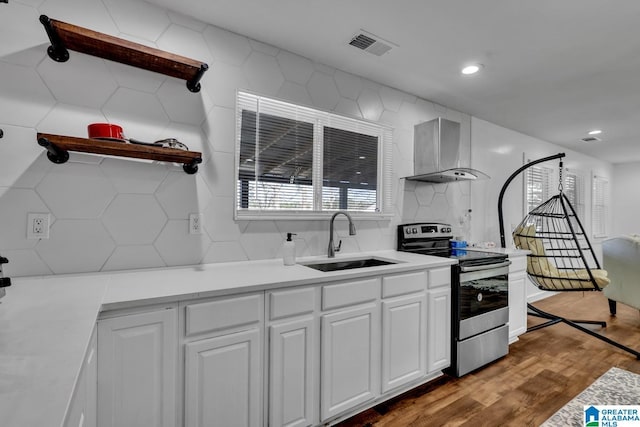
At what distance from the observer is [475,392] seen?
2.25 meters

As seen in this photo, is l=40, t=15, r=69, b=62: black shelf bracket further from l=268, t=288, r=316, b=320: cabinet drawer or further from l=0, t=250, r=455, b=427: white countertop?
l=268, t=288, r=316, b=320: cabinet drawer

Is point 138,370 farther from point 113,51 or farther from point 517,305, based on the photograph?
point 517,305

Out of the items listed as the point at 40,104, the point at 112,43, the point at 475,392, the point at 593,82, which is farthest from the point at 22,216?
the point at 593,82

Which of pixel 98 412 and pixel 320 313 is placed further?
pixel 320 313

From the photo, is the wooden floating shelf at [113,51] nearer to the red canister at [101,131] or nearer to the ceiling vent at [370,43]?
the red canister at [101,131]

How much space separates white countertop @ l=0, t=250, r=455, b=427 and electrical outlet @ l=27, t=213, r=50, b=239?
21cm

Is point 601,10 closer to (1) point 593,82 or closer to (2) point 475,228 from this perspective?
(1) point 593,82

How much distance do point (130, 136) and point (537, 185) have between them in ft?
17.1

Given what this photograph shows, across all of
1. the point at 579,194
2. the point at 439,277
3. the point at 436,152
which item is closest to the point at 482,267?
the point at 439,277

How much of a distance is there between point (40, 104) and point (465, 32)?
2.52 meters

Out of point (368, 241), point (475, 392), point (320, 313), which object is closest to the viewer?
point (320, 313)

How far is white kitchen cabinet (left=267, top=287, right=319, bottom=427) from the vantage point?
63.0 inches

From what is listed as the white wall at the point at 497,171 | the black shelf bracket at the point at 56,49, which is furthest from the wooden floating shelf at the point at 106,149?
the white wall at the point at 497,171

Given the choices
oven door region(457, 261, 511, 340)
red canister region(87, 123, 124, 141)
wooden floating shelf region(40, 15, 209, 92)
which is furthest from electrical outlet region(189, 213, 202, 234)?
oven door region(457, 261, 511, 340)
